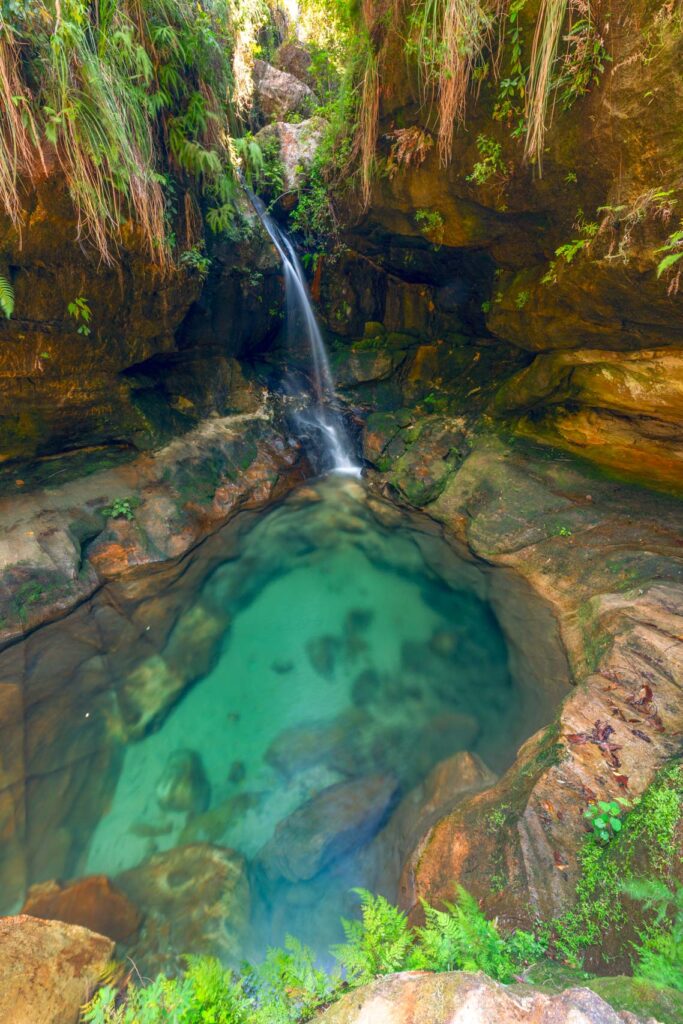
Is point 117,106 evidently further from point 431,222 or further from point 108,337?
point 431,222

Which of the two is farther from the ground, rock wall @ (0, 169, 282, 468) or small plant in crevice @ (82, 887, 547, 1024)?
rock wall @ (0, 169, 282, 468)

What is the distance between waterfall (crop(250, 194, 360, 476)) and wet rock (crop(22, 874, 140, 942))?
5.64m

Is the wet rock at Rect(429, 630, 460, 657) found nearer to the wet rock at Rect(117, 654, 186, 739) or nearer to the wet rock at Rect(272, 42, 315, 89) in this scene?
the wet rock at Rect(117, 654, 186, 739)

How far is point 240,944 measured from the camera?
8.60 ft

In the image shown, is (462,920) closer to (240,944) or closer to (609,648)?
(240,944)

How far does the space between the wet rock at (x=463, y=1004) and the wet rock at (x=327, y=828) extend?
1.75m

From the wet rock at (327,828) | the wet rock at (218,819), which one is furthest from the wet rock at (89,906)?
the wet rock at (327,828)

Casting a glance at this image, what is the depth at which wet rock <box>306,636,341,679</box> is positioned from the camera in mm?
4336

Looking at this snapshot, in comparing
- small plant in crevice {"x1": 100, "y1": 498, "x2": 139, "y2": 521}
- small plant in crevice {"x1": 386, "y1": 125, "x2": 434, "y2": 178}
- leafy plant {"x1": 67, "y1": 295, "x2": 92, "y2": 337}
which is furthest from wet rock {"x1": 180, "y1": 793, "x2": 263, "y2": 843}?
small plant in crevice {"x1": 386, "y1": 125, "x2": 434, "y2": 178}

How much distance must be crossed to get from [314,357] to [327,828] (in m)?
7.32

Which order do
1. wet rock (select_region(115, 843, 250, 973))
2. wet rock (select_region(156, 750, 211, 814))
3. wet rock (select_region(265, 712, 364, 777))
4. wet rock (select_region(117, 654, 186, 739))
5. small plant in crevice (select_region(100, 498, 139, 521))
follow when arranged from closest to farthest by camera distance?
wet rock (select_region(115, 843, 250, 973))
wet rock (select_region(156, 750, 211, 814))
wet rock (select_region(265, 712, 364, 777))
wet rock (select_region(117, 654, 186, 739))
small plant in crevice (select_region(100, 498, 139, 521))

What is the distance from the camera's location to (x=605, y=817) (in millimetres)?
2318

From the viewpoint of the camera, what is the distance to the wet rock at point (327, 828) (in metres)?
2.96

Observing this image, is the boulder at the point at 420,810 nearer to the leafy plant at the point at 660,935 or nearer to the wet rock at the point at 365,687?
the wet rock at the point at 365,687
